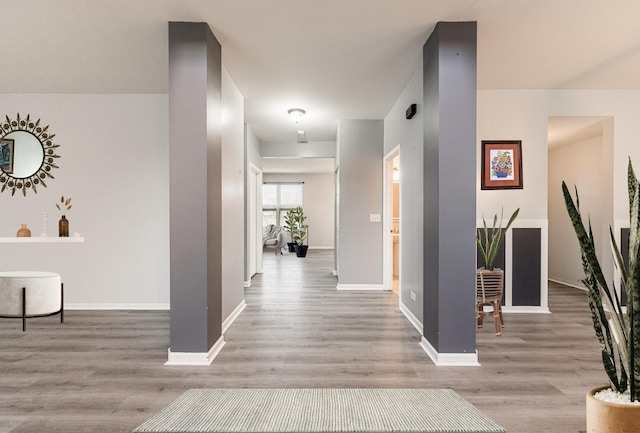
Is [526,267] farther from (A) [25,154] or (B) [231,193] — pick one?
(A) [25,154]

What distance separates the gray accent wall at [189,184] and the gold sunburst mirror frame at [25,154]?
2.83 metres

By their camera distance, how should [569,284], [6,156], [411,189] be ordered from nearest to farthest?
1. [411,189]
2. [6,156]
3. [569,284]

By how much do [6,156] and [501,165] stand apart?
6127mm

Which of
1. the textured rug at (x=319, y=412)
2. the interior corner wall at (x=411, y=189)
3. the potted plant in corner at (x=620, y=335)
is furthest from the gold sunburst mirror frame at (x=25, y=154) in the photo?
the potted plant in corner at (x=620, y=335)

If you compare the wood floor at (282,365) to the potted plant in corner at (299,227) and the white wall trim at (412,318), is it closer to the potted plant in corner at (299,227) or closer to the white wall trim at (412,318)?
the white wall trim at (412,318)

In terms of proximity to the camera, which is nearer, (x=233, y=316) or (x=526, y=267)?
(x=233, y=316)

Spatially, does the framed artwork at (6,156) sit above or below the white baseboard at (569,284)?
above

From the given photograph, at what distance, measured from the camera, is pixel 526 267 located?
4180mm

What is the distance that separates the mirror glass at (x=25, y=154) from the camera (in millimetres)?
4375

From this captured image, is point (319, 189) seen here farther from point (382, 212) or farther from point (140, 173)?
point (140, 173)

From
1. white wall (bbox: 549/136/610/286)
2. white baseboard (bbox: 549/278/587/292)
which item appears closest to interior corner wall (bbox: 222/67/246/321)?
white wall (bbox: 549/136/610/286)

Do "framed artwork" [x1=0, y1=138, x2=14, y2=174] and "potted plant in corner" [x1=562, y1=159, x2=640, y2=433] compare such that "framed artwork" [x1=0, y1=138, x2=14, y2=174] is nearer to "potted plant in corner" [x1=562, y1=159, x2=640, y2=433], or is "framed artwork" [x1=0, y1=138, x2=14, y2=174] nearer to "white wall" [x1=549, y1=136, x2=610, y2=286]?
"potted plant in corner" [x1=562, y1=159, x2=640, y2=433]

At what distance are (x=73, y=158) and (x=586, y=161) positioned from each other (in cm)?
746

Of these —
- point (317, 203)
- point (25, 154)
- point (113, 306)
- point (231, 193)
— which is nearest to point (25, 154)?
point (25, 154)
